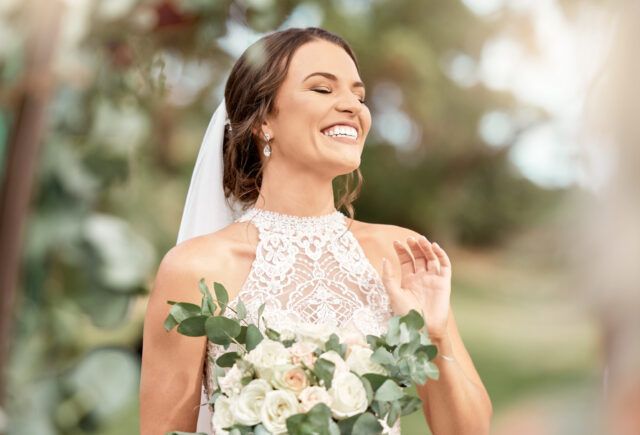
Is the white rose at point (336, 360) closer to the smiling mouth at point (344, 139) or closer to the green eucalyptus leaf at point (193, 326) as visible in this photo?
the green eucalyptus leaf at point (193, 326)

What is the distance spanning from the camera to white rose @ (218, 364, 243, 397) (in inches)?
36.2

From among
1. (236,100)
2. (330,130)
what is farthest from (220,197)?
(330,130)

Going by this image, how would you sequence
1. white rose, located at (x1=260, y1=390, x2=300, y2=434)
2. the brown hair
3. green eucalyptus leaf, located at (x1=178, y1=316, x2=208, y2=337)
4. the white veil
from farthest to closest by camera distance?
1. the white veil
2. the brown hair
3. green eucalyptus leaf, located at (x1=178, y1=316, x2=208, y2=337)
4. white rose, located at (x1=260, y1=390, x2=300, y2=434)

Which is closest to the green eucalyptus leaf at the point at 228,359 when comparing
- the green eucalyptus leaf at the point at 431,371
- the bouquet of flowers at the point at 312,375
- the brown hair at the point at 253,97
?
the bouquet of flowers at the point at 312,375

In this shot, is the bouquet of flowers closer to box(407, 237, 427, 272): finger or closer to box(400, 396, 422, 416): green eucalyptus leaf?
box(400, 396, 422, 416): green eucalyptus leaf

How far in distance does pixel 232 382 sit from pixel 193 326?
88mm

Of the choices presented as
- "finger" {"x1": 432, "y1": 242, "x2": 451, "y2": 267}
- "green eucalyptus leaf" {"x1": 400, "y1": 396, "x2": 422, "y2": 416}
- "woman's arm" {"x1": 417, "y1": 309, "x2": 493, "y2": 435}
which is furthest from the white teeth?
"green eucalyptus leaf" {"x1": 400, "y1": 396, "x2": 422, "y2": 416}

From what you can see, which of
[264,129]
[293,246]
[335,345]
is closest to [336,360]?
[335,345]

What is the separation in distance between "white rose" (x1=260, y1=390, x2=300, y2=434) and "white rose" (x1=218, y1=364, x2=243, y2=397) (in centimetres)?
6

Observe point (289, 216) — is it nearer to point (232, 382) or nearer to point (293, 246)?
point (293, 246)

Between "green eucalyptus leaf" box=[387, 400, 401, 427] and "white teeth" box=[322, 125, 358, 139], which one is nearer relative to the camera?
"green eucalyptus leaf" box=[387, 400, 401, 427]

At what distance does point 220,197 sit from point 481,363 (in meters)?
3.28

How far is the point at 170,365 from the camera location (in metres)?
1.14

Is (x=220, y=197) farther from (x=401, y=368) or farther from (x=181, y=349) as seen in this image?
(x=401, y=368)
